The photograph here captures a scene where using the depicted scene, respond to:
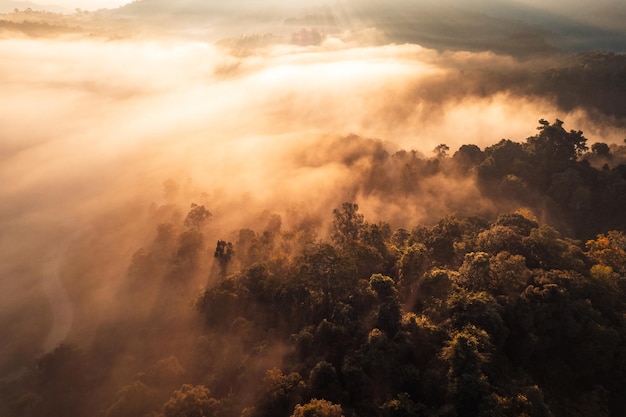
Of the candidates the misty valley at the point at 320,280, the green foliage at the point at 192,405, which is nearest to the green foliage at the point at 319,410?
the misty valley at the point at 320,280

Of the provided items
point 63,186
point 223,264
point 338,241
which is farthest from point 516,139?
point 63,186

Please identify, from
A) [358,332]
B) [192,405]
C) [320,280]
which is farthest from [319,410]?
[320,280]

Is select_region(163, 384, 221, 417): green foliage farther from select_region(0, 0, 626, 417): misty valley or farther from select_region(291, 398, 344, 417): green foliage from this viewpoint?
select_region(291, 398, 344, 417): green foliage

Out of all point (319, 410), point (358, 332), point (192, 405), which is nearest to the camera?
point (319, 410)

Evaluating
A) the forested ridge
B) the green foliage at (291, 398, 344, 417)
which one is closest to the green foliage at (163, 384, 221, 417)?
the forested ridge

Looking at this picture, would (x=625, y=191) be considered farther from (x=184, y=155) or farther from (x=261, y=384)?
(x=184, y=155)

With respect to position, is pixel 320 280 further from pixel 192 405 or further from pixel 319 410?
pixel 192 405

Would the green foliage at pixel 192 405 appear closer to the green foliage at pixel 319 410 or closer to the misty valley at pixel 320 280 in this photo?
the misty valley at pixel 320 280

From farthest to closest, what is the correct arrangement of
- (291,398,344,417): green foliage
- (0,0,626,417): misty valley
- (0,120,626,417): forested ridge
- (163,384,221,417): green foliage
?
(0,0,626,417): misty valley < (0,120,626,417): forested ridge < (163,384,221,417): green foliage < (291,398,344,417): green foliage
